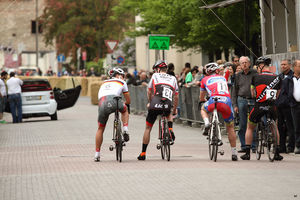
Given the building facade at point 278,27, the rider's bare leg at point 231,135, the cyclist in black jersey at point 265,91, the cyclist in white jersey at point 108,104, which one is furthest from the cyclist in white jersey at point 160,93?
the building facade at point 278,27

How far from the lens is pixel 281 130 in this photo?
51.4 feet

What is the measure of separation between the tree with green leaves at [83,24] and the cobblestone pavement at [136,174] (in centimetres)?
5131

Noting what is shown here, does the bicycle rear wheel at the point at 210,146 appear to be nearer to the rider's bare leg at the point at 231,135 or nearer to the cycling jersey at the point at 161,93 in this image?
the rider's bare leg at the point at 231,135

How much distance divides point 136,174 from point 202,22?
19.0 metres

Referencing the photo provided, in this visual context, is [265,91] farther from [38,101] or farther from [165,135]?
[38,101]

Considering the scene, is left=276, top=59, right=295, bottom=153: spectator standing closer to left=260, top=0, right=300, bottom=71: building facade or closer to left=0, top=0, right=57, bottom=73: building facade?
left=260, top=0, right=300, bottom=71: building facade

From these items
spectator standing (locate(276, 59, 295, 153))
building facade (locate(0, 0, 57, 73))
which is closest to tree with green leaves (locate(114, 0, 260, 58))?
spectator standing (locate(276, 59, 295, 153))

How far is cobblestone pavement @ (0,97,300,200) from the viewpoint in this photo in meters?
9.57

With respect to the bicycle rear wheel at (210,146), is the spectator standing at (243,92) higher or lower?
higher

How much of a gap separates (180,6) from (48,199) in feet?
73.3

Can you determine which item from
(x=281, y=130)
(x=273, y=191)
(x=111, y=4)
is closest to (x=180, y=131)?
(x=281, y=130)

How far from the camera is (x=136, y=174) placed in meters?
11.6

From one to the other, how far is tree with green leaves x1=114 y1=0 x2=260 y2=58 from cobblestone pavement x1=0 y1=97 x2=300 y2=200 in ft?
39.4

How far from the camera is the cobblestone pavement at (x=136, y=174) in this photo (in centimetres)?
957
